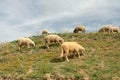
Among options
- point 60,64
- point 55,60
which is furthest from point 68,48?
point 60,64

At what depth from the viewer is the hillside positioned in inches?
1271

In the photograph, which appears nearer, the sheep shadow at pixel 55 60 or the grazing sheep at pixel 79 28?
the sheep shadow at pixel 55 60

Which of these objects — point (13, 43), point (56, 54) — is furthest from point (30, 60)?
point (13, 43)

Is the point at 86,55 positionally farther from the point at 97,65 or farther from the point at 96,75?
the point at 96,75

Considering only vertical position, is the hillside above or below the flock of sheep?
below

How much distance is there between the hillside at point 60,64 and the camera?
32281mm

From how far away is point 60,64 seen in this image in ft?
114

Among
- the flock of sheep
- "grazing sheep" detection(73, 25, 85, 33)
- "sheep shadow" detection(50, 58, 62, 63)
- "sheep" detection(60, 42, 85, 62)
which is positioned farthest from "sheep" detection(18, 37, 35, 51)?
"grazing sheep" detection(73, 25, 85, 33)

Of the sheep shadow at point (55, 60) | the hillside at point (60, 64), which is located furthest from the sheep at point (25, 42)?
the sheep shadow at point (55, 60)

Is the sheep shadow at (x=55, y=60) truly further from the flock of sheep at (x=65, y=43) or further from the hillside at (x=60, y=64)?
the flock of sheep at (x=65, y=43)

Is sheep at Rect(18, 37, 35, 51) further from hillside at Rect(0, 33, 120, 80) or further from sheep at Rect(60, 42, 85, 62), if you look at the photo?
sheep at Rect(60, 42, 85, 62)

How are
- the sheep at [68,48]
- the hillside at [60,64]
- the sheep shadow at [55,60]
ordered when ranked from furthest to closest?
1. the sheep shadow at [55,60]
2. the sheep at [68,48]
3. the hillside at [60,64]

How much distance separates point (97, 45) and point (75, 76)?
13.4 metres

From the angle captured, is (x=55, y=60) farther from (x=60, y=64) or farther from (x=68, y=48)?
(x=60, y=64)
